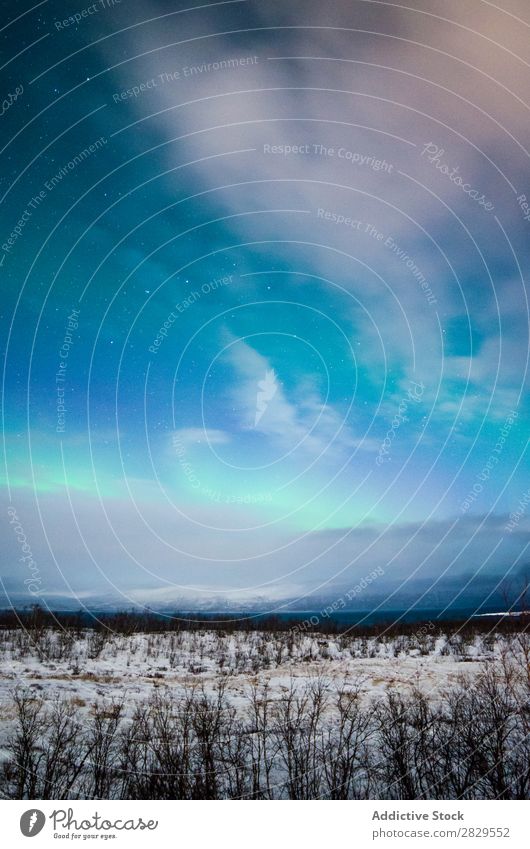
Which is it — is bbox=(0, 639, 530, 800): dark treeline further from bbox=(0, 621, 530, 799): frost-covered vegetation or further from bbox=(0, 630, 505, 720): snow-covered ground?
bbox=(0, 630, 505, 720): snow-covered ground

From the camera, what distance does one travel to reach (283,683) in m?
20.9

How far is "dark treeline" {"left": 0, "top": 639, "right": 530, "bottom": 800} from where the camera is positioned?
11.9 meters

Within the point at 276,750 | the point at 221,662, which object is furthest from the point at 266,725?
the point at 221,662

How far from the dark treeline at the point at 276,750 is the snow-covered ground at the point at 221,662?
173cm

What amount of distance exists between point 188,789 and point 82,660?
14310mm

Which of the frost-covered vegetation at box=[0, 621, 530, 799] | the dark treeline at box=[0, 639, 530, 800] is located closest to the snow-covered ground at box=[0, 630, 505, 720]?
the frost-covered vegetation at box=[0, 621, 530, 799]

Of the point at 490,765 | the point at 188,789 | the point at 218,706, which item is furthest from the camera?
the point at 218,706

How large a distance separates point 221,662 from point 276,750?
1341 cm

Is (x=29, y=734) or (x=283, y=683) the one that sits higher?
(x=283, y=683)

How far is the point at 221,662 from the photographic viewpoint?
2725 centimetres
